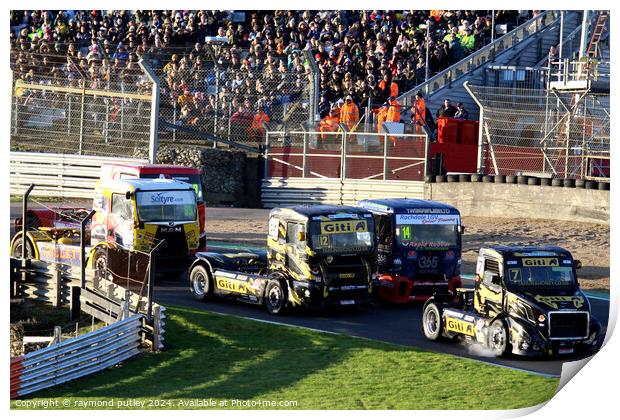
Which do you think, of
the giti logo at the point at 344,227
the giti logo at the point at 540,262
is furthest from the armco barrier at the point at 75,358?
the giti logo at the point at 540,262

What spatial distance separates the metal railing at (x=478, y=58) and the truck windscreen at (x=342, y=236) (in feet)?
45.3

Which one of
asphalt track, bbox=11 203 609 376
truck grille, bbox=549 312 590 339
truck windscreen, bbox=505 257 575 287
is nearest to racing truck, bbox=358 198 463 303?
asphalt track, bbox=11 203 609 376

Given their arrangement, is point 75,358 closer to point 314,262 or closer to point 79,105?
point 314,262

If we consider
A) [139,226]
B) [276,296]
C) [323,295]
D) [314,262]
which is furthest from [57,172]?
[323,295]

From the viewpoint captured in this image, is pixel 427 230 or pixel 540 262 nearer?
pixel 540 262

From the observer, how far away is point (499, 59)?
114ft

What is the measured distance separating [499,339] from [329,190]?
15750mm

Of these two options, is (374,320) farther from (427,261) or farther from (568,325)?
(568,325)

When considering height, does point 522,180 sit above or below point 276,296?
above

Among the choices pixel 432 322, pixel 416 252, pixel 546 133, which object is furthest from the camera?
pixel 546 133

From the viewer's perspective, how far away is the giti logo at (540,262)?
58.4ft

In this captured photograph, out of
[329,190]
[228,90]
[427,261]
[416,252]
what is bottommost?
[427,261]

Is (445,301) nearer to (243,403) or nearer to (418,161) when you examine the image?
(243,403)

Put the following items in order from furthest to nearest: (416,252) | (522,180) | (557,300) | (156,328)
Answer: (522,180) < (416,252) < (156,328) < (557,300)
